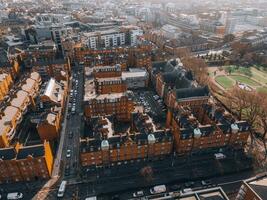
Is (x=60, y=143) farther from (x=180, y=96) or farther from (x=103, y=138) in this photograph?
(x=180, y=96)

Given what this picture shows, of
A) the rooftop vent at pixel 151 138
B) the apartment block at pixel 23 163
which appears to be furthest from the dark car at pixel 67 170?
the rooftop vent at pixel 151 138

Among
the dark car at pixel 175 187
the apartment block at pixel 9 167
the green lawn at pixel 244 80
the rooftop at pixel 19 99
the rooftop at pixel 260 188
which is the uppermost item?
the rooftop at pixel 260 188

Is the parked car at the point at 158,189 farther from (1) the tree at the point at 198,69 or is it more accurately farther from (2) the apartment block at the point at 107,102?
(1) the tree at the point at 198,69

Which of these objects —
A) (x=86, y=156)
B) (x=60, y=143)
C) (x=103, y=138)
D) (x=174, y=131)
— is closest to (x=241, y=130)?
(x=174, y=131)

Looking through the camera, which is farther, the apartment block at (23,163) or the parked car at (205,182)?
the parked car at (205,182)

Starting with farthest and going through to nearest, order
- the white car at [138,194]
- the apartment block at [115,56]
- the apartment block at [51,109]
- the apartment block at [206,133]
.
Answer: the apartment block at [115,56] < the apartment block at [51,109] < the apartment block at [206,133] < the white car at [138,194]

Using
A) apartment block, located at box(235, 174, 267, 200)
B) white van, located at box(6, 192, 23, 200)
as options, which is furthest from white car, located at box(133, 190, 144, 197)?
white van, located at box(6, 192, 23, 200)
